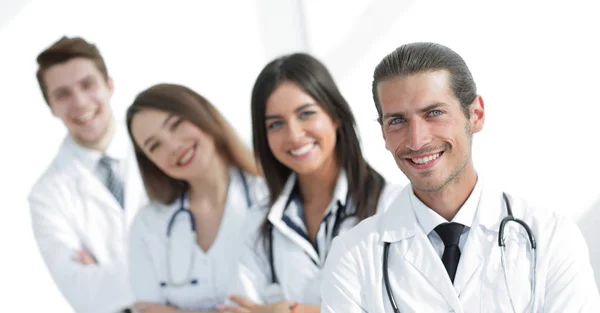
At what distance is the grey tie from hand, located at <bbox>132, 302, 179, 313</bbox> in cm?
38

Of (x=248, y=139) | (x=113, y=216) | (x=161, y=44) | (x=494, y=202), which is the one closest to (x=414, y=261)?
(x=494, y=202)

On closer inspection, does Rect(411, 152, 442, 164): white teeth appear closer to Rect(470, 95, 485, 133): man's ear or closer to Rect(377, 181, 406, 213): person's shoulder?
Rect(470, 95, 485, 133): man's ear

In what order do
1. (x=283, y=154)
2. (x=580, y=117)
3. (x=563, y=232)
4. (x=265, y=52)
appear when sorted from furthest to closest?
(x=265, y=52) < (x=580, y=117) < (x=283, y=154) < (x=563, y=232)

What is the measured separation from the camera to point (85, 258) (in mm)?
2580

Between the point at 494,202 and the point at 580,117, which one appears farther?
the point at 580,117

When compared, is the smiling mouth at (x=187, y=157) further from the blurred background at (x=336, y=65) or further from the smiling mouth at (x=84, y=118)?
the smiling mouth at (x=84, y=118)

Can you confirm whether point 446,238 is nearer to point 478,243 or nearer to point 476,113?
point 478,243

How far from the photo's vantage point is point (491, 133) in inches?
105

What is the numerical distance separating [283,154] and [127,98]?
3.18 feet

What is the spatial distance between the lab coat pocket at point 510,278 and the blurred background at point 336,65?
1.23m

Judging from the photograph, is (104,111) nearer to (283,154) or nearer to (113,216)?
(113,216)

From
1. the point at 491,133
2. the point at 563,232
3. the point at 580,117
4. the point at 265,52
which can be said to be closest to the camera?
the point at 563,232

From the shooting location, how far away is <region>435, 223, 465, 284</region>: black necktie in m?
1.40

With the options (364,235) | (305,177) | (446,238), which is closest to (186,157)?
(305,177)
